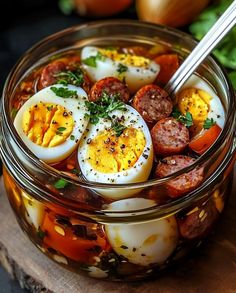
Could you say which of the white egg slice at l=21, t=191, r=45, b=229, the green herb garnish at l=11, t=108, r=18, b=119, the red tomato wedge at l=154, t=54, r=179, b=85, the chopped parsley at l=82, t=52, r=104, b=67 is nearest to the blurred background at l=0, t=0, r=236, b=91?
the red tomato wedge at l=154, t=54, r=179, b=85

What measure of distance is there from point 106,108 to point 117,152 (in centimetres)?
12

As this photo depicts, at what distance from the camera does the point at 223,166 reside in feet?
4.22

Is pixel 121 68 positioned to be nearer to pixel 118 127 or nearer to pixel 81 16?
pixel 118 127

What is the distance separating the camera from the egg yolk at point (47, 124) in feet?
4.27

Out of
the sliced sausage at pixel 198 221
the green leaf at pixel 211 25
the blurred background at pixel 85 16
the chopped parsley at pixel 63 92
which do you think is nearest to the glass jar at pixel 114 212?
the sliced sausage at pixel 198 221

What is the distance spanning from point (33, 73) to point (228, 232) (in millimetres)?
575

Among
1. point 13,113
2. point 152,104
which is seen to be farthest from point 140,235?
point 13,113

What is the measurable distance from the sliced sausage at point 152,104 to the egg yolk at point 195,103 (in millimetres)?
43

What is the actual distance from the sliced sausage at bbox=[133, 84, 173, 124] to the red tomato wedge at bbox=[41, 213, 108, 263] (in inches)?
10.6

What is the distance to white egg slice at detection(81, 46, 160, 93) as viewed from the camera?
145 cm

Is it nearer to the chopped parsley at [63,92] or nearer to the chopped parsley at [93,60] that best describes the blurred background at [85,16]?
the chopped parsley at [93,60]

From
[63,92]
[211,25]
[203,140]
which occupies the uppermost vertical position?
[211,25]

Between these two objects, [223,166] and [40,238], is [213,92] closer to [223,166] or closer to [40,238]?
[223,166]

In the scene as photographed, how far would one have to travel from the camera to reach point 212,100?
139 centimetres
